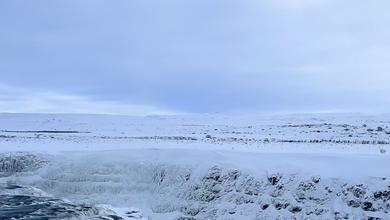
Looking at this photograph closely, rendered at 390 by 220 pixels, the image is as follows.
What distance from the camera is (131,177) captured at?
60.3 feet

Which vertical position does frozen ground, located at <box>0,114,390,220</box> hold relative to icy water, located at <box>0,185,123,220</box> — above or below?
above

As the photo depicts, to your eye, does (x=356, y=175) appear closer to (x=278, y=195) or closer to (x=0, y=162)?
(x=278, y=195)

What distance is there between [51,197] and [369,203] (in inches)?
413

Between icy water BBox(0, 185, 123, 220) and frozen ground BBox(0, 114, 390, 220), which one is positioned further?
icy water BBox(0, 185, 123, 220)

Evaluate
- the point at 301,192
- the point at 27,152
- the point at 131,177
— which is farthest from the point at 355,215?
the point at 27,152

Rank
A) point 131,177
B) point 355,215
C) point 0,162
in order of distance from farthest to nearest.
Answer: point 0,162 → point 131,177 → point 355,215

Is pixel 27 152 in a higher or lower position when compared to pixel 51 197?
higher

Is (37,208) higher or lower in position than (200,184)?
lower

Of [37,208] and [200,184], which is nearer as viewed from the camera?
[37,208]

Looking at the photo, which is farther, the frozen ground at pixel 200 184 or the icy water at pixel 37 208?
the icy water at pixel 37 208

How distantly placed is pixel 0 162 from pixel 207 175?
9.42m

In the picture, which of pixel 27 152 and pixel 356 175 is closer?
pixel 356 175

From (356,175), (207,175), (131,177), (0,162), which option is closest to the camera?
(356,175)

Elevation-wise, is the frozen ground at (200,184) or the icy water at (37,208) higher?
the frozen ground at (200,184)
